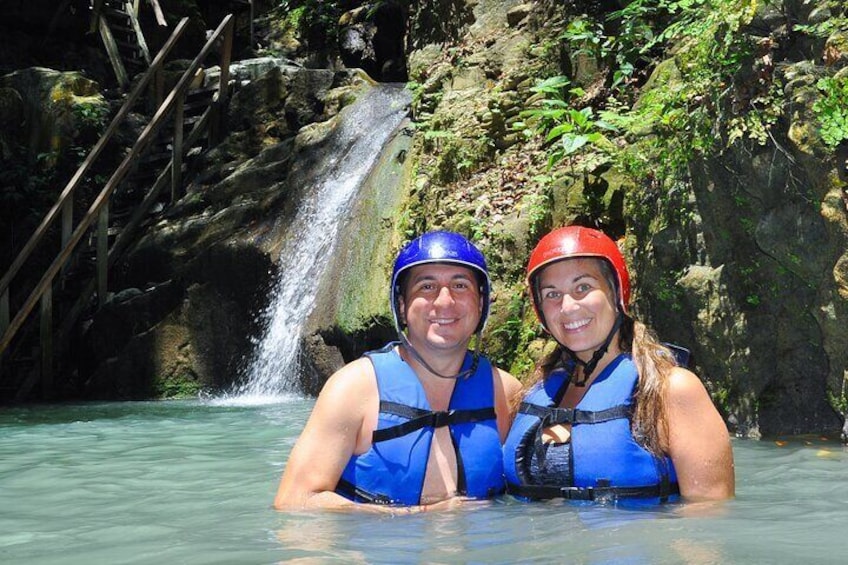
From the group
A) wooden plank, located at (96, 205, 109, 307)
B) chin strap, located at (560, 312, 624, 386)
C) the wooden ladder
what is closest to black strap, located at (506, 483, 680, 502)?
chin strap, located at (560, 312, 624, 386)

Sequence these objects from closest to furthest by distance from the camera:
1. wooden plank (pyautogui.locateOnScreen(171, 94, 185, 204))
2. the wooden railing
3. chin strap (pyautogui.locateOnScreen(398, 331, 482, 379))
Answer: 1. chin strap (pyautogui.locateOnScreen(398, 331, 482, 379))
2. the wooden railing
3. wooden plank (pyautogui.locateOnScreen(171, 94, 185, 204))

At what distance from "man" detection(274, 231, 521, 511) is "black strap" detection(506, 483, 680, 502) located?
0.65 feet

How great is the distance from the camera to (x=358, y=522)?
334cm

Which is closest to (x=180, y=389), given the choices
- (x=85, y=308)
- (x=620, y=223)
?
(x=85, y=308)

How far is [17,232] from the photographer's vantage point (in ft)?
43.8

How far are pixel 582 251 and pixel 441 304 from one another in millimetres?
583

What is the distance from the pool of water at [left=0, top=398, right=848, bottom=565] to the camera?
2.96m

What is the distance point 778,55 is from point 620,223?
64.9 inches

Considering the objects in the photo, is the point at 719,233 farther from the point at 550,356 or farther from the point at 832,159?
the point at 550,356

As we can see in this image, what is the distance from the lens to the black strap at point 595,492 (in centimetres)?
334

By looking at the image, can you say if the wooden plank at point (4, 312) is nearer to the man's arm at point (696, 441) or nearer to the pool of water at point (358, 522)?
the pool of water at point (358, 522)

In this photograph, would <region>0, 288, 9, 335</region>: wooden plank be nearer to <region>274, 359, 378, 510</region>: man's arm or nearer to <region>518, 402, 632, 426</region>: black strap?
<region>274, 359, 378, 510</region>: man's arm

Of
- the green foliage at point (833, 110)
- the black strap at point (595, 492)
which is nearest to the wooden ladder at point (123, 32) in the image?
the green foliage at point (833, 110)

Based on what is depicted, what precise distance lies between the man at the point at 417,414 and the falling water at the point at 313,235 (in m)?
5.80
